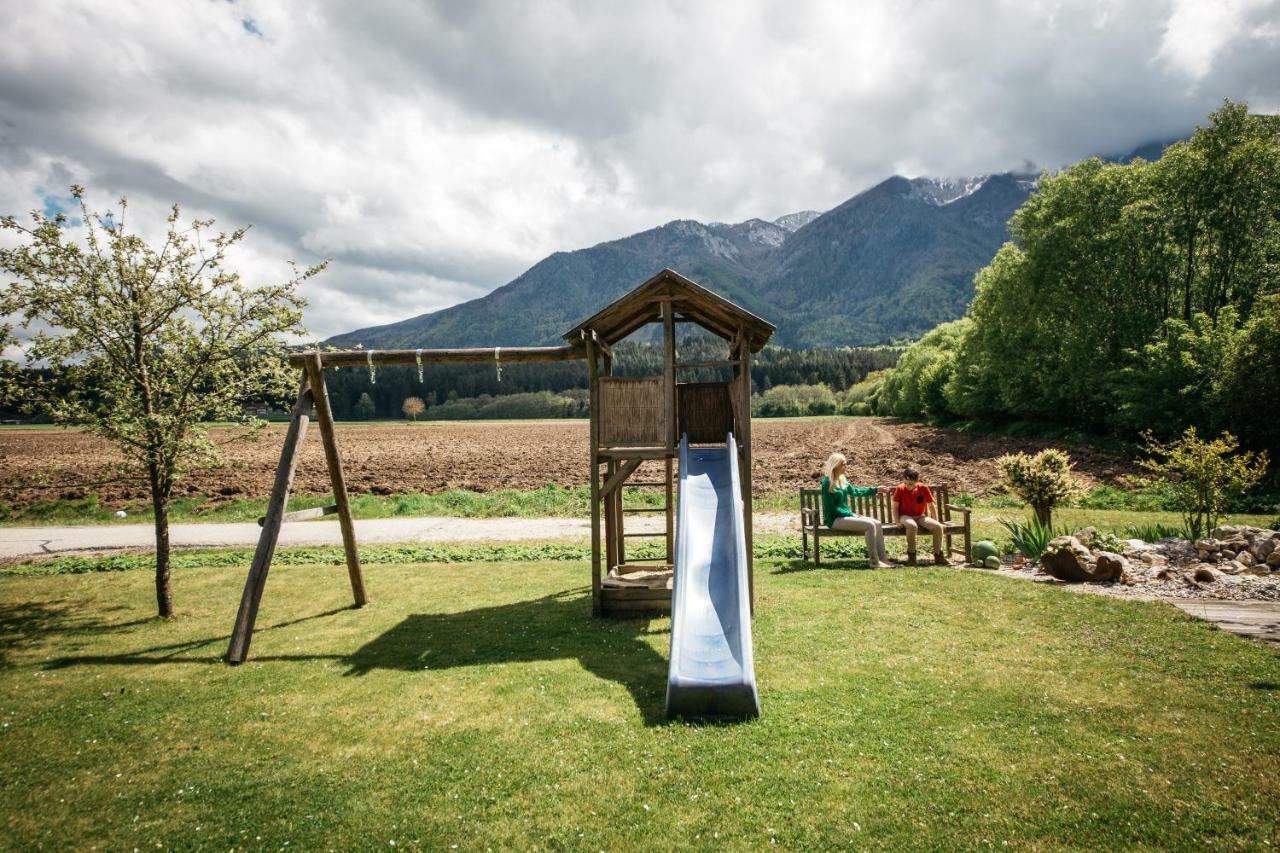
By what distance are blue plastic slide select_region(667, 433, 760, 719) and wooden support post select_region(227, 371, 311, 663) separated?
5848mm

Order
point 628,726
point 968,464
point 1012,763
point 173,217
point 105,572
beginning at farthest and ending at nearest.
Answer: point 968,464
point 105,572
point 173,217
point 628,726
point 1012,763

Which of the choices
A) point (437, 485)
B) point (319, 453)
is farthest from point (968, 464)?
point (319, 453)

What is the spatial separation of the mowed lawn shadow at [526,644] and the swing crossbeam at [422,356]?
4.28 metres

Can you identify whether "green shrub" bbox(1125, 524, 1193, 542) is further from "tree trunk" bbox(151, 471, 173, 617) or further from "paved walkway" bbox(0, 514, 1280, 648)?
"tree trunk" bbox(151, 471, 173, 617)

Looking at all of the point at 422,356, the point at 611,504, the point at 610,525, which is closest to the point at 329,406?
the point at 422,356

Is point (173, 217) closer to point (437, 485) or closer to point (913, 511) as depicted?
point (913, 511)

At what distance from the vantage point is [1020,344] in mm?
33844

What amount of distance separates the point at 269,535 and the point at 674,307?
24.3 feet

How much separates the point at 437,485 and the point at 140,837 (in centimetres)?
2175

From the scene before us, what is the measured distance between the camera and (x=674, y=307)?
9867 millimetres

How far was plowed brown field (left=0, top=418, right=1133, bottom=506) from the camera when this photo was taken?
917 inches

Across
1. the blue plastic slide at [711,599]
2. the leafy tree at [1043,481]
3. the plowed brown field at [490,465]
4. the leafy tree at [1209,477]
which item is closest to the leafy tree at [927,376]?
the plowed brown field at [490,465]

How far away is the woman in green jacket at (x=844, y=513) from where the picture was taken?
1136 centimetres

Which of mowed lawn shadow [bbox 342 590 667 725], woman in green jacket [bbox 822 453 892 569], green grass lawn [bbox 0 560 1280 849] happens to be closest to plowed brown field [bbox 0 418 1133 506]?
mowed lawn shadow [bbox 342 590 667 725]
